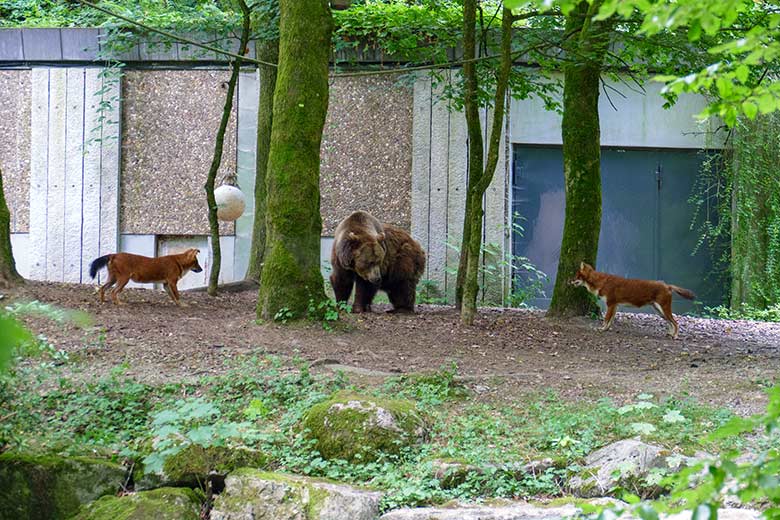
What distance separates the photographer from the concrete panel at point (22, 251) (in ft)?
45.3

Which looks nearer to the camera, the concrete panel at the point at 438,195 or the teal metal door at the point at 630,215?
the concrete panel at the point at 438,195

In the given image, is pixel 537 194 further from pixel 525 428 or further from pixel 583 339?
pixel 525 428

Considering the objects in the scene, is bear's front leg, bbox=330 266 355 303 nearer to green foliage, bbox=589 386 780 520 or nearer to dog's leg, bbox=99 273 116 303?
dog's leg, bbox=99 273 116 303

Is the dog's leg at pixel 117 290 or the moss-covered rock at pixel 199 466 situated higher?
the dog's leg at pixel 117 290

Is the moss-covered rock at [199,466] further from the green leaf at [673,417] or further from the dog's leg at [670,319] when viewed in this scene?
the dog's leg at [670,319]

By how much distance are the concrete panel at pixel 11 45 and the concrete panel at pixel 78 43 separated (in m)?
0.65

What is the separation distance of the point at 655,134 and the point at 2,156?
980 centimetres

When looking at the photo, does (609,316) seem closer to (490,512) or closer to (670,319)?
(670,319)

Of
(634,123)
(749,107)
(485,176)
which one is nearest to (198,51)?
(485,176)

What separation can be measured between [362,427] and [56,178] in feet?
32.7

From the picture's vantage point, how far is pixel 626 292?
988cm

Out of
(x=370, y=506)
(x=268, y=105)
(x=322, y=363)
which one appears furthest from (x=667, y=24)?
(x=268, y=105)

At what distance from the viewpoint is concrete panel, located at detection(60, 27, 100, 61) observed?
13734mm

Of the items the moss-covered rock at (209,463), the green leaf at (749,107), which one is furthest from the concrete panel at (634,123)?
the green leaf at (749,107)
